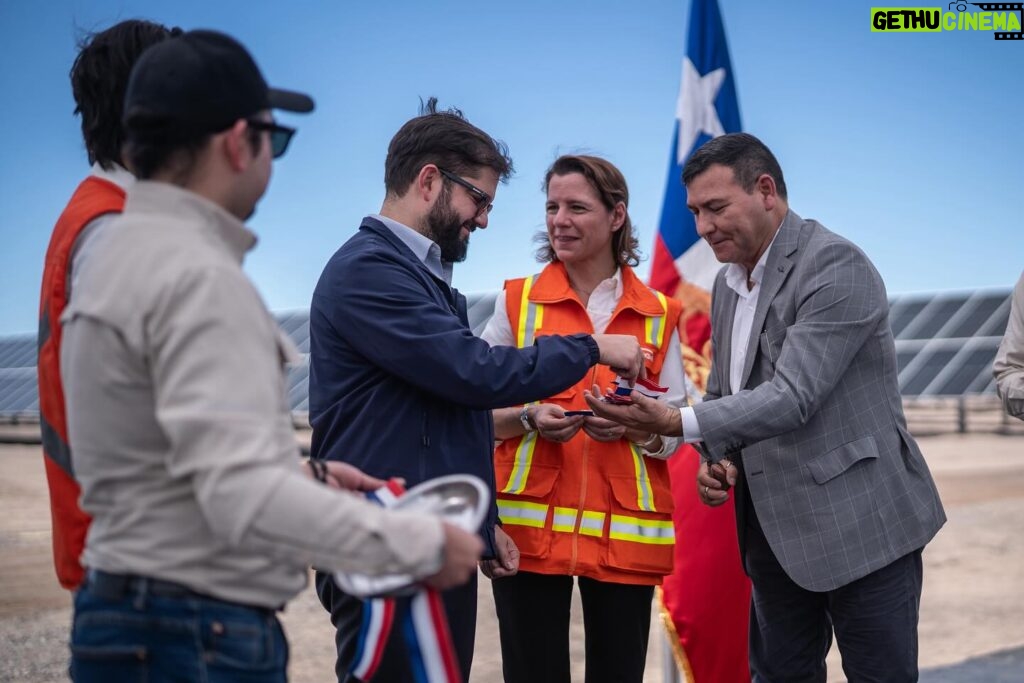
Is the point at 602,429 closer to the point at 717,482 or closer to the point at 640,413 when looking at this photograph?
the point at 640,413

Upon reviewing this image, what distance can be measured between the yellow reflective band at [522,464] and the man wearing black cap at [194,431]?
1630 mm

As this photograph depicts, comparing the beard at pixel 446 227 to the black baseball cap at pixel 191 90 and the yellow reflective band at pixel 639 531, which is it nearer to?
the yellow reflective band at pixel 639 531

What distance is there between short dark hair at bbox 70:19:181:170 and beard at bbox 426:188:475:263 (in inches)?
35.6

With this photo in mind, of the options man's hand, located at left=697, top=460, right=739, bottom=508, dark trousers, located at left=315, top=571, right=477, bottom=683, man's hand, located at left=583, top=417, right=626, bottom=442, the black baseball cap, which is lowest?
dark trousers, located at left=315, top=571, right=477, bottom=683

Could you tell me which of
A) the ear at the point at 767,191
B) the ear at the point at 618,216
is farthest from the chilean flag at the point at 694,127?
the ear at the point at 767,191

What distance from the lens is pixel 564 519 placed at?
10.7ft

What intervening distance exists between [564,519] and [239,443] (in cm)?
192

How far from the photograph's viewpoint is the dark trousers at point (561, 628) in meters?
3.27

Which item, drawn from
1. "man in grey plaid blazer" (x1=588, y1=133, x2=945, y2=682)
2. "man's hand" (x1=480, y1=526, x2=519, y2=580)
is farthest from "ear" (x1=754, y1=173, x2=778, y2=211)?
"man's hand" (x1=480, y1=526, x2=519, y2=580)

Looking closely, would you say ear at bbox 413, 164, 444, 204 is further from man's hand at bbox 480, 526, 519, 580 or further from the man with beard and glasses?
man's hand at bbox 480, 526, 519, 580

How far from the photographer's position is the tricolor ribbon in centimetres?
179

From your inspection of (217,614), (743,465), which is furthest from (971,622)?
(217,614)

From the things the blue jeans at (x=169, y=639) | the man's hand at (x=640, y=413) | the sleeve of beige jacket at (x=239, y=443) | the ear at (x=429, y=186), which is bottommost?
the man's hand at (x=640, y=413)

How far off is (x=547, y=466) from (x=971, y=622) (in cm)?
504
